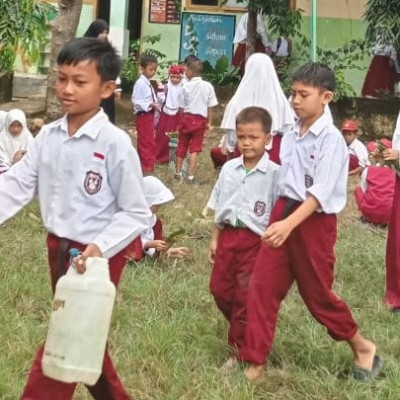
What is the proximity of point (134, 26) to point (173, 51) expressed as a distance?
1173mm

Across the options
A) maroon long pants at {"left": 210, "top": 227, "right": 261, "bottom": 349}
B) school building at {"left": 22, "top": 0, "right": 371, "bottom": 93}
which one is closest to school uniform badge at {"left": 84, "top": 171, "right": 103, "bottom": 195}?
maroon long pants at {"left": 210, "top": 227, "right": 261, "bottom": 349}

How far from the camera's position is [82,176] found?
337 centimetres

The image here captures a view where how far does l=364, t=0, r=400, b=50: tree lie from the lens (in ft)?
38.8

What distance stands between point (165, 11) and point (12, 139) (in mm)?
7444

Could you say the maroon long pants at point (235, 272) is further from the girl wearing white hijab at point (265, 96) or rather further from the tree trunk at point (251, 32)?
the tree trunk at point (251, 32)

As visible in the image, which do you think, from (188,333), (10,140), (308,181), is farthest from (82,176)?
(10,140)

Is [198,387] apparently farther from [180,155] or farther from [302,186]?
[180,155]

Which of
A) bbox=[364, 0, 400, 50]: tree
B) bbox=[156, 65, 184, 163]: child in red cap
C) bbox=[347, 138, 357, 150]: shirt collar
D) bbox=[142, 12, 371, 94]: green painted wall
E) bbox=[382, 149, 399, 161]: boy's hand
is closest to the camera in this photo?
bbox=[382, 149, 399, 161]: boy's hand

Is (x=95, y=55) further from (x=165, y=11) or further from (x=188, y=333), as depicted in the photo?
(x=165, y=11)

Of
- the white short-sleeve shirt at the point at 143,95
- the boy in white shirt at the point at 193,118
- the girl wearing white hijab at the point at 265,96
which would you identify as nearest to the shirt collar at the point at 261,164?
the girl wearing white hijab at the point at 265,96

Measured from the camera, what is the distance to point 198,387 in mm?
4289

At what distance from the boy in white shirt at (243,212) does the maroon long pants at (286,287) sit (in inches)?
5.8

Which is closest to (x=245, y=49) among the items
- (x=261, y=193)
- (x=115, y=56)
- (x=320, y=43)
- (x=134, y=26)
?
(x=320, y=43)

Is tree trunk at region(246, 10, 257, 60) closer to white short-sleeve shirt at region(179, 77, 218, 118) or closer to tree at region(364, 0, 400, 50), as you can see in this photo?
tree at region(364, 0, 400, 50)
